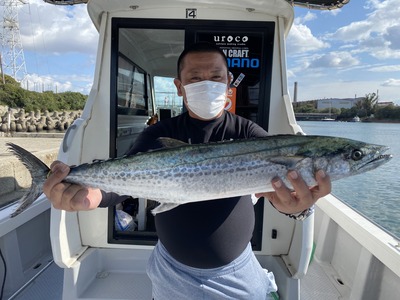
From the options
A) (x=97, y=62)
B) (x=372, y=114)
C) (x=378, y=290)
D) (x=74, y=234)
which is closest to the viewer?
(x=378, y=290)

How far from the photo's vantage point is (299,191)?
1.51 metres

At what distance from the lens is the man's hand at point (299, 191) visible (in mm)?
1488

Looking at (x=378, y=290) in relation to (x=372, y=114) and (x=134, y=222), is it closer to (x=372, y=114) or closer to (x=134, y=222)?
(x=134, y=222)

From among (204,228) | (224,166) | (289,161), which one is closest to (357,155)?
(289,161)

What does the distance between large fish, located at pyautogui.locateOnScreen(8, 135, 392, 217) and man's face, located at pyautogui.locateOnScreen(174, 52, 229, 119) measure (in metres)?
0.40

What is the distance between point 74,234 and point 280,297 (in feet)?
6.36

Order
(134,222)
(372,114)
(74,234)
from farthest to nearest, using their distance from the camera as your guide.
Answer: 1. (372,114)
2. (134,222)
3. (74,234)

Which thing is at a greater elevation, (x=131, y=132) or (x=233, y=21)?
(x=233, y=21)

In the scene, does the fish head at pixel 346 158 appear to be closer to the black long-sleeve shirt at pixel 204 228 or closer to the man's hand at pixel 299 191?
the man's hand at pixel 299 191

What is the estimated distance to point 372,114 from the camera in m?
16.1

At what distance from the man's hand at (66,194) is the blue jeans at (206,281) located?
493mm

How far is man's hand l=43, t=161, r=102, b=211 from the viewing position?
1.62 m

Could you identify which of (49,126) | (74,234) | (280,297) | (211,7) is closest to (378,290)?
(280,297)

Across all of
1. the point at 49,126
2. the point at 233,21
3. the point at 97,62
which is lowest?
the point at 49,126
